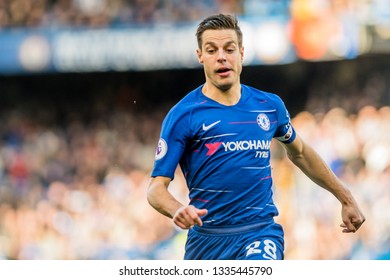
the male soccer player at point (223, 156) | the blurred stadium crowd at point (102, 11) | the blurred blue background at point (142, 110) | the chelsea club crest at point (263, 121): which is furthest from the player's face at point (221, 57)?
the blurred stadium crowd at point (102, 11)

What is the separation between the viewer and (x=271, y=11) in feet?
43.7

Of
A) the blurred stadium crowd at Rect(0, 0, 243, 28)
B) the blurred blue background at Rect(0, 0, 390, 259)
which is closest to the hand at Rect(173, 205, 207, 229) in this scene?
the blurred blue background at Rect(0, 0, 390, 259)

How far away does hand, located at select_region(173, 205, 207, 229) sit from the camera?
4827 millimetres

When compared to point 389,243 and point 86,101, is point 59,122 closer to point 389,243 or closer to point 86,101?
point 86,101

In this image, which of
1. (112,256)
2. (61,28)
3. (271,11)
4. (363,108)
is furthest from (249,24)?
(112,256)

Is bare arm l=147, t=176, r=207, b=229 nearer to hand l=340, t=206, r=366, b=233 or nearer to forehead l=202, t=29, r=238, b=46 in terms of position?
forehead l=202, t=29, r=238, b=46

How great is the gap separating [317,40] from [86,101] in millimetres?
4363

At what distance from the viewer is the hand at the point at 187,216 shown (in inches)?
190

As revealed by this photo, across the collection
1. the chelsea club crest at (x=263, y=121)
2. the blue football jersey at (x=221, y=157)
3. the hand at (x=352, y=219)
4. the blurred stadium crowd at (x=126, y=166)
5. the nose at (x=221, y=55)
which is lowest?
the hand at (x=352, y=219)

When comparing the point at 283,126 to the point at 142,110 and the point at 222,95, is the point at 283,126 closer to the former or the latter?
the point at 222,95

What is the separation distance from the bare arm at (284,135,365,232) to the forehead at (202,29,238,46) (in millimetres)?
936

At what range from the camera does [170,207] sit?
5.23 metres

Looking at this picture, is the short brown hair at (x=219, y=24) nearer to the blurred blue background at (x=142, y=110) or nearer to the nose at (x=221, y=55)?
the nose at (x=221, y=55)

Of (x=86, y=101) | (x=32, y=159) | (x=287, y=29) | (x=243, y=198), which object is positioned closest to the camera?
(x=243, y=198)
